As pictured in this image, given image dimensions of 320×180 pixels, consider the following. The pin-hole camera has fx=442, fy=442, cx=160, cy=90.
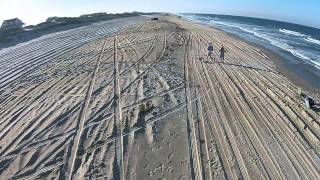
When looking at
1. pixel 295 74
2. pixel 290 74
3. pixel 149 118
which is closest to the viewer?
pixel 149 118

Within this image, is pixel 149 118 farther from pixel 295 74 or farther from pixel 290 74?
pixel 295 74

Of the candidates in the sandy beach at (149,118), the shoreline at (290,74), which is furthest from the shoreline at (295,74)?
the sandy beach at (149,118)

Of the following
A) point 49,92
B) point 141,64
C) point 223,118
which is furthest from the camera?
point 141,64

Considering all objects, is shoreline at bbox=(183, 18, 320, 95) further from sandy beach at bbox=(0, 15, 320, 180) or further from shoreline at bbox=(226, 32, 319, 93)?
sandy beach at bbox=(0, 15, 320, 180)

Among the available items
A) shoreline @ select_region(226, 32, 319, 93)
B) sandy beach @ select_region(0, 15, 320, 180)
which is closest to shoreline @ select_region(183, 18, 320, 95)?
shoreline @ select_region(226, 32, 319, 93)

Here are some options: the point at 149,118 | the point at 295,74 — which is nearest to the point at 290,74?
the point at 295,74

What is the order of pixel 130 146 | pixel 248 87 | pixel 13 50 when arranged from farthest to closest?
pixel 13 50, pixel 248 87, pixel 130 146

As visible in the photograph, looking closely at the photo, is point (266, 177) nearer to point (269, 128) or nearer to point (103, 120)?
point (269, 128)

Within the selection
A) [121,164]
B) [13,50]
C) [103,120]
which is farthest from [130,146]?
[13,50]
